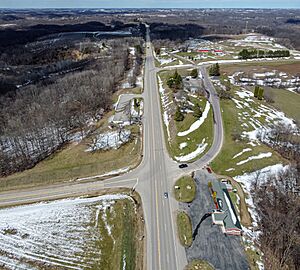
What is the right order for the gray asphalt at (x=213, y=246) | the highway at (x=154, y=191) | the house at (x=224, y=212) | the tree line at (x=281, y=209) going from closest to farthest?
the gray asphalt at (x=213, y=246)
the tree line at (x=281, y=209)
the highway at (x=154, y=191)
the house at (x=224, y=212)

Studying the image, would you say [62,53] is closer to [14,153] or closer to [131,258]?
[14,153]

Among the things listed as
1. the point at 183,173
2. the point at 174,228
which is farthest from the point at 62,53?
the point at 174,228

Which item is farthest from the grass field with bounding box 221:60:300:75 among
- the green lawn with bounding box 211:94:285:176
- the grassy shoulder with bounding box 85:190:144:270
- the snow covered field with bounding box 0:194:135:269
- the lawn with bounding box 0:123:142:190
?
the snow covered field with bounding box 0:194:135:269

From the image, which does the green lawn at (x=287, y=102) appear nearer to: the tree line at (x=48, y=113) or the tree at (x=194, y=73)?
the tree at (x=194, y=73)

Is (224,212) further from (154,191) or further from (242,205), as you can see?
(154,191)

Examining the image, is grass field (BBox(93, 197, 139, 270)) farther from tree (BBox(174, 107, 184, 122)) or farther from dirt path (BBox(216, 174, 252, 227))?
tree (BBox(174, 107, 184, 122))

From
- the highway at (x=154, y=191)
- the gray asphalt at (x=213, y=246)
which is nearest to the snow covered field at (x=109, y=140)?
the highway at (x=154, y=191)
